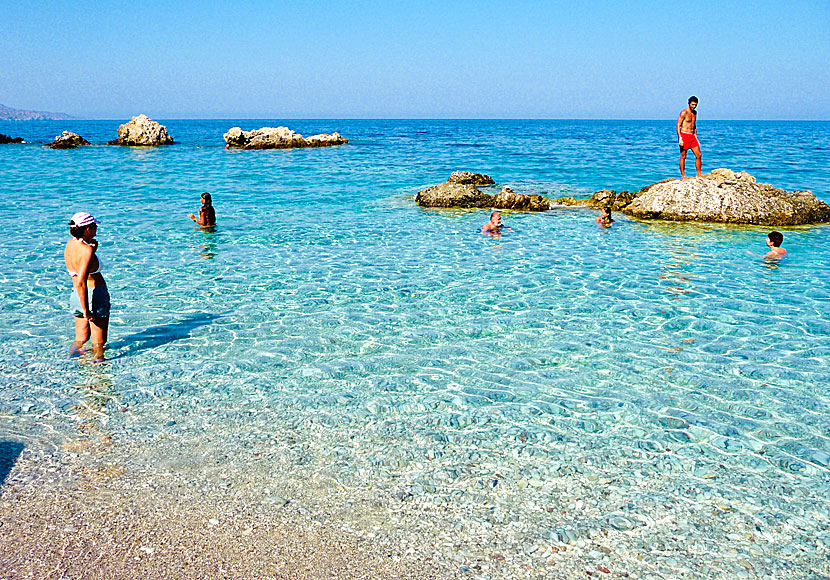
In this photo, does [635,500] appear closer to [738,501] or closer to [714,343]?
[738,501]

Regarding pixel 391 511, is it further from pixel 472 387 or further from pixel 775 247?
pixel 775 247

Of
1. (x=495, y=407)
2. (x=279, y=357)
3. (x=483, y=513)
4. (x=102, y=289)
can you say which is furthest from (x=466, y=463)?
(x=102, y=289)

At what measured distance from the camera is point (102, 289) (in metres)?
7.23

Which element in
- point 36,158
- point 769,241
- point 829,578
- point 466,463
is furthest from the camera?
point 36,158

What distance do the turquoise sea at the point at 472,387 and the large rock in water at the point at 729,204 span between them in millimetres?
2096

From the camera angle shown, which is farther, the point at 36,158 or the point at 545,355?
the point at 36,158

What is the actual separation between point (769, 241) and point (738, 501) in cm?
966

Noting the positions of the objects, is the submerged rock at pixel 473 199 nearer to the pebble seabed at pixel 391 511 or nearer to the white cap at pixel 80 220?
the white cap at pixel 80 220

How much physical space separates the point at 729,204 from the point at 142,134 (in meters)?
51.8

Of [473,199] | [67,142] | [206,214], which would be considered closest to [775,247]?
[473,199]

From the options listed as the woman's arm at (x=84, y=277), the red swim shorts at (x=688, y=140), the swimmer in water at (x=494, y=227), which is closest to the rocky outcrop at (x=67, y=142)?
the swimmer in water at (x=494, y=227)

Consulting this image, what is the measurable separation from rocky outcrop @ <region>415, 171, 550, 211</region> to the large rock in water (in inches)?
117

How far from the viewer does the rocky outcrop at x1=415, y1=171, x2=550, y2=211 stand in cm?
1867

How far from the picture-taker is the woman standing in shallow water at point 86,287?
6.82 meters
